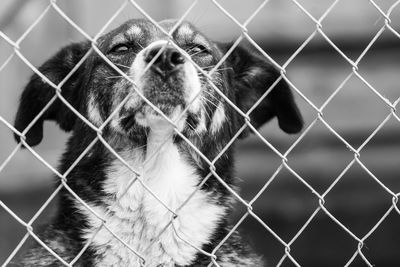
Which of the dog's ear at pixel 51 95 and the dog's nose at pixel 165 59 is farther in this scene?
the dog's ear at pixel 51 95

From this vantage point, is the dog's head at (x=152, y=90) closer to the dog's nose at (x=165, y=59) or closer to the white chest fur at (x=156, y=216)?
the dog's nose at (x=165, y=59)

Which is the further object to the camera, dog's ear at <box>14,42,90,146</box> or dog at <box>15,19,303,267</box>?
dog's ear at <box>14,42,90,146</box>

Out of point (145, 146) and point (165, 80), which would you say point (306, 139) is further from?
point (165, 80)

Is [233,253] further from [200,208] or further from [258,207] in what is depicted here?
[258,207]

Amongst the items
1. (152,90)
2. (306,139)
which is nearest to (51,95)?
(152,90)

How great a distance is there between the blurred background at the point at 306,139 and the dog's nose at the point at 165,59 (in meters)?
3.78

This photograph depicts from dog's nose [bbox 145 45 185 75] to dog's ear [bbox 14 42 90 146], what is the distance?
77 centimetres

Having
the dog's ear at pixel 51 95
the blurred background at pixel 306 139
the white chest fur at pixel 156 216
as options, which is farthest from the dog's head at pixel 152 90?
the blurred background at pixel 306 139

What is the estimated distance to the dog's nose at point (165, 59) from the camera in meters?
3.40

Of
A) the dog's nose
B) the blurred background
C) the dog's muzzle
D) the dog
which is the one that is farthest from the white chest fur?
the blurred background

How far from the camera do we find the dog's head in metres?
3.62

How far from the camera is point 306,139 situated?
24.9ft

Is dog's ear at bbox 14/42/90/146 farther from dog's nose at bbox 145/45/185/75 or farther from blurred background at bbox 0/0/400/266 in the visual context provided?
blurred background at bbox 0/0/400/266

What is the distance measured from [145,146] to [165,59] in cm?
62
